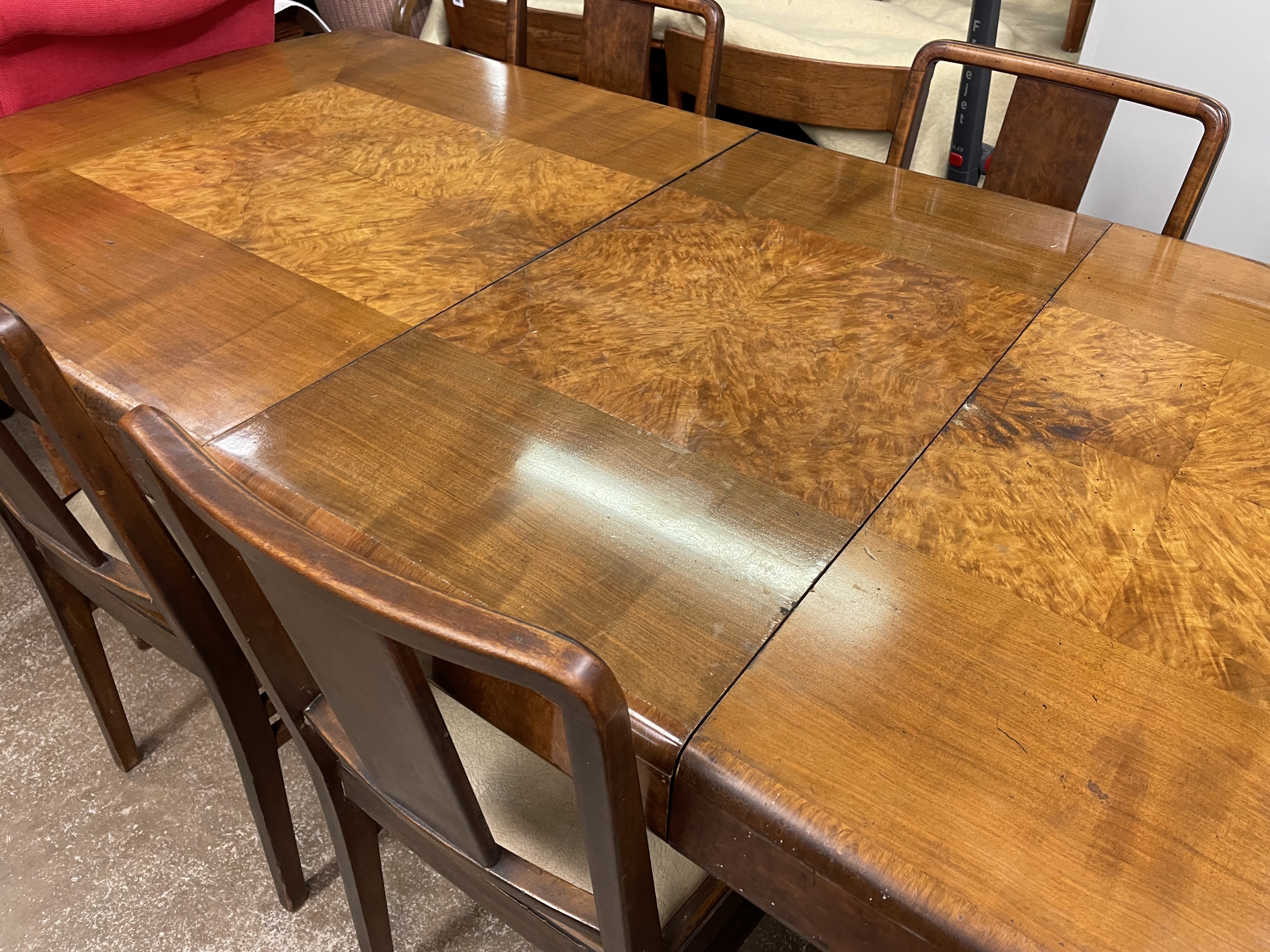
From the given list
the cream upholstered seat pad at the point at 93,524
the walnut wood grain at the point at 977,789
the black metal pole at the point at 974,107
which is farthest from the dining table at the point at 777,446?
the black metal pole at the point at 974,107

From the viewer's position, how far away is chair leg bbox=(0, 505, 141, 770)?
1.24 metres

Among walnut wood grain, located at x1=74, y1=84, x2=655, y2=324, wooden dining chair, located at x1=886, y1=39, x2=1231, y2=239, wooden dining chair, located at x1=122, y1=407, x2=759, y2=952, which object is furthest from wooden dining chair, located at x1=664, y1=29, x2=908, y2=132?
wooden dining chair, located at x1=122, y1=407, x2=759, y2=952

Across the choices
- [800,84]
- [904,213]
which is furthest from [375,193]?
[800,84]

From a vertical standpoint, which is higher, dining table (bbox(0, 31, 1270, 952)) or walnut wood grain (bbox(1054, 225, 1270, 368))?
walnut wood grain (bbox(1054, 225, 1270, 368))

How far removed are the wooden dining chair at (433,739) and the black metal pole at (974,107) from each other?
1.83m

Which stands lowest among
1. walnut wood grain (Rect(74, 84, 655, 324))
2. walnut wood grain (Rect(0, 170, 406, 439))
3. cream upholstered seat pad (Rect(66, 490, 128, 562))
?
cream upholstered seat pad (Rect(66, 490, 128, 562))

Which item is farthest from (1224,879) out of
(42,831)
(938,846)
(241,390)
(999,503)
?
(42,831)

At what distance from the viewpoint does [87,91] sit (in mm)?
1564

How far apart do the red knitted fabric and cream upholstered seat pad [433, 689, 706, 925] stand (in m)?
1.34

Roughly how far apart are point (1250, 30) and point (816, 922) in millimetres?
1868

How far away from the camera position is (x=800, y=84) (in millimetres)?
2252

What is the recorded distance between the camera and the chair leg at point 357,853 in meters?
0.95

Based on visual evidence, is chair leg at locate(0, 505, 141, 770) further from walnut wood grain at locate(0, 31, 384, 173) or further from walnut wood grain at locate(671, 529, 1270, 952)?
walnut wood grain at locate(671, 529, 1270, 952)

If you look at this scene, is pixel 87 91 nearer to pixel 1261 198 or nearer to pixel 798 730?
pixel 798 730
